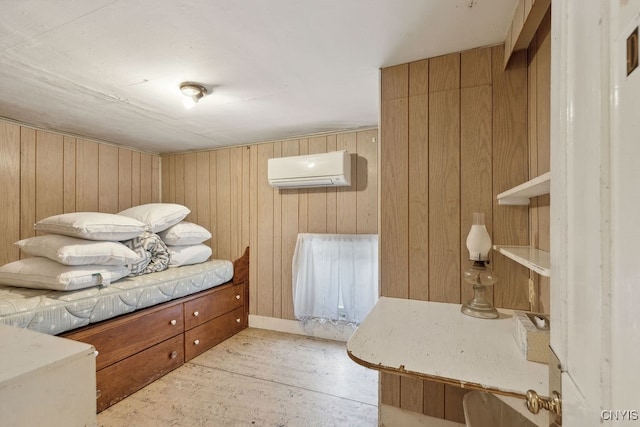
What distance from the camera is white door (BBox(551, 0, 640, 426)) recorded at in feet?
0.99

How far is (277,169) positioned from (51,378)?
224 cm

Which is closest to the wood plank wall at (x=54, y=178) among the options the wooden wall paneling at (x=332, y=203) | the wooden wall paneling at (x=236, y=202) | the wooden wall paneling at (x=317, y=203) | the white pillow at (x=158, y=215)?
the white pillow at (x=158, y=215)

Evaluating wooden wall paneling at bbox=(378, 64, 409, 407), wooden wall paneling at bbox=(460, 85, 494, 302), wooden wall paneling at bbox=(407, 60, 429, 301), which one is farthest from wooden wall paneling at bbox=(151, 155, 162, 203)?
wooden wall paneling at bbox=(460, 85, 494, 302)

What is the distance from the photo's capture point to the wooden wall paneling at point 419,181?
1541 millimetres

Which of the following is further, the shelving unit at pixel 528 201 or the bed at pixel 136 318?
the bed at pixel 136 318

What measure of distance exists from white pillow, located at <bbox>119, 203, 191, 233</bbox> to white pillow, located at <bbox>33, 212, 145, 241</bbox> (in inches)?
15.4

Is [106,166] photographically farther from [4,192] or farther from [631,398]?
[631,398]

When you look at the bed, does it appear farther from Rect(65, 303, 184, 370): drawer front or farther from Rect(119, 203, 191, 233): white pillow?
Rect(119, 203, 191, 233): white pillow

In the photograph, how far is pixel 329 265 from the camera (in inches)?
109

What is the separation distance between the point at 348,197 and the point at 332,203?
18 cm

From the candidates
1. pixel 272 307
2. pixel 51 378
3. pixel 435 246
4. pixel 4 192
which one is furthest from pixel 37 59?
pixel 272 307

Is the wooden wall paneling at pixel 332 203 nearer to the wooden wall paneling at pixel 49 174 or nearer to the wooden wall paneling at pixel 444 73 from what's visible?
the wooden wall paneling at pixel 444 73

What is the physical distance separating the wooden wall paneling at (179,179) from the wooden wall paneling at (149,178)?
0.03 m

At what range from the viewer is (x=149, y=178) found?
349 cm
